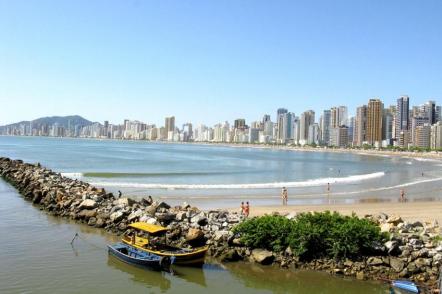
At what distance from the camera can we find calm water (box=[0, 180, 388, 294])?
15367 millimetres

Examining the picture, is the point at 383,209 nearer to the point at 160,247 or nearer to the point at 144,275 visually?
the point at 160,247

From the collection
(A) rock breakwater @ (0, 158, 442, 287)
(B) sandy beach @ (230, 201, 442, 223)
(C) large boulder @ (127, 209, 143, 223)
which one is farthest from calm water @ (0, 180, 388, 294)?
(B) sandy beach @ (230, 201, 442, 223)

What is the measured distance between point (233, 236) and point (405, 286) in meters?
6.77

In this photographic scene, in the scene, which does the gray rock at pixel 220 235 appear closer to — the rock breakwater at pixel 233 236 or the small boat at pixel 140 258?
the rock breakwater at pixel 233 236

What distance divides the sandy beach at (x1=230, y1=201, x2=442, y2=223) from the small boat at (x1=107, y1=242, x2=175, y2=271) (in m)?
10.8

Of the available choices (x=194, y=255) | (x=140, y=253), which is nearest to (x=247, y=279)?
(x=194, y=255)

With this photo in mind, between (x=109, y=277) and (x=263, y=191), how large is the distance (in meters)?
28.3

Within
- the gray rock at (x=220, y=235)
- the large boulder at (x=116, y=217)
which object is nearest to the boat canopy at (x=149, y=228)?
the gray rock at (x=220, y=235)

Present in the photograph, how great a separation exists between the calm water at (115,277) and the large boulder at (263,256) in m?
0.31

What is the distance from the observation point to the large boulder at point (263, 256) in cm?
1744

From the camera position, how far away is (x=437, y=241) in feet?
58.6

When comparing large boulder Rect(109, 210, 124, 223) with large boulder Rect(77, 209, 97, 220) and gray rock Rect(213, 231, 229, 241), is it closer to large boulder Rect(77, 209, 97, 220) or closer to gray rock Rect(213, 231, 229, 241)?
large boulder Rect(77, 209, 97, 220)

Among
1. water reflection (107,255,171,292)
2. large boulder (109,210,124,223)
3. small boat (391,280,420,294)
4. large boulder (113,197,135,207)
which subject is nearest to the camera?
small boat (391,280,420,294)

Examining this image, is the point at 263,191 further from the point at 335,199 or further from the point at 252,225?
the point at 252,225
